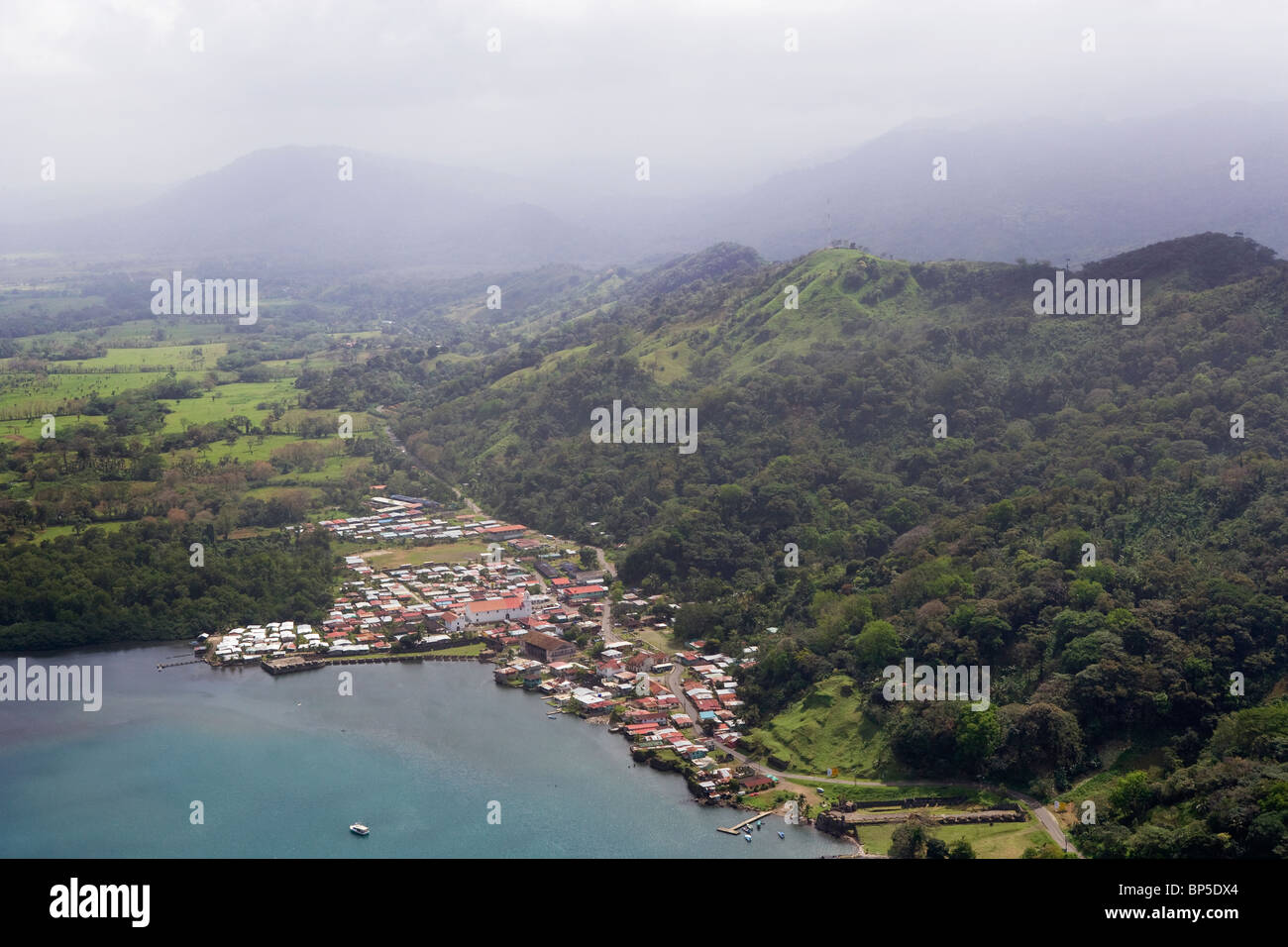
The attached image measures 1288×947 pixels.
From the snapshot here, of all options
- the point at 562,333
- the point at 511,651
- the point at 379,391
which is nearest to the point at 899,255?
the point at 562,333

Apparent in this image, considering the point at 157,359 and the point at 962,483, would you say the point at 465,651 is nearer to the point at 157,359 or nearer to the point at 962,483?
the point at 962,483

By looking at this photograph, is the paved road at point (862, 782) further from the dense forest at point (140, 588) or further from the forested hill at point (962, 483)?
the dense forest at point (140, 588)

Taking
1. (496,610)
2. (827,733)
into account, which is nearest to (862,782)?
(827,733)

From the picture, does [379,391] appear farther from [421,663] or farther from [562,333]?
[421,663]

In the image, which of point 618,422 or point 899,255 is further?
point 899,255

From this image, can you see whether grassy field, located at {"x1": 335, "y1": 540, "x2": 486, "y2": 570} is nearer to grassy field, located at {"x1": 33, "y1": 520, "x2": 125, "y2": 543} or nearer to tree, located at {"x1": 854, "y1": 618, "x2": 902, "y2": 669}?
grassy field, located at {"x1": 33, "y1": 520, "x2": 125, "y2": 543}

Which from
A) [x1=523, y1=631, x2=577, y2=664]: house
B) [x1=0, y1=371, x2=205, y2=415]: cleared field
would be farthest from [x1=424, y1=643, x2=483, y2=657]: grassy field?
[x1=0, y1=371, x2=205, y2=415]: cleared field
